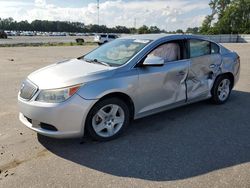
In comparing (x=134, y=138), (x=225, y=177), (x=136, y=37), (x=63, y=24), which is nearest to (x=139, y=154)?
(x=134, y=138)

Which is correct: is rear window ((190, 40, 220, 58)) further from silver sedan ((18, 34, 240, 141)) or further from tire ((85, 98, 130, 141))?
tire ((85, 98, 130, 141))

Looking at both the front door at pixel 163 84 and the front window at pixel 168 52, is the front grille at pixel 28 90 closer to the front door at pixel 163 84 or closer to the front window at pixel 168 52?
the front door at pixel 163 84

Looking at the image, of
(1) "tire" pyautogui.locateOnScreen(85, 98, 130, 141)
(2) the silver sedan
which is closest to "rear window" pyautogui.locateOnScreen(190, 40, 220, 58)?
(2) the silver sedan

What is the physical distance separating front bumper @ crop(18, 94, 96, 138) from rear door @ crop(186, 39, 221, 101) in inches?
88.3

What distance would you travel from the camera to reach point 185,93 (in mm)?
4910

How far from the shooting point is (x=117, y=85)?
3.84 m

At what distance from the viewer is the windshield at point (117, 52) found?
429 cm

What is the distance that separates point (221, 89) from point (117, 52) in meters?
2.66

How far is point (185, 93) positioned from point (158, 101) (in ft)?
2.33

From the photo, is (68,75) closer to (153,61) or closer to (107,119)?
(107,119)

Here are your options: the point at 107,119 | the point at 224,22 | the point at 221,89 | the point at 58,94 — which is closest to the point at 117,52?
the point at 107,119

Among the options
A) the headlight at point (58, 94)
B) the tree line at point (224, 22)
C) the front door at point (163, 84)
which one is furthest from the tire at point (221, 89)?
the tree line at point (224, 22)

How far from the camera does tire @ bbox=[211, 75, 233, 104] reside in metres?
5.64

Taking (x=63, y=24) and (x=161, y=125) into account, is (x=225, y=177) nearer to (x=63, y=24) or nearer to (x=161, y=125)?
(x=161, y=125)
